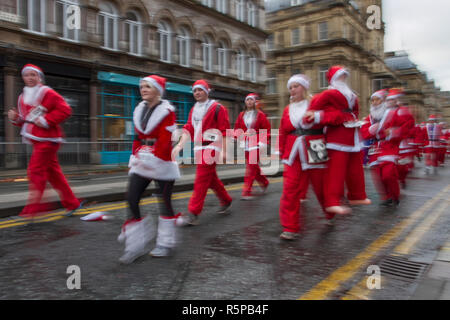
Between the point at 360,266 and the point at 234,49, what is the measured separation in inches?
910

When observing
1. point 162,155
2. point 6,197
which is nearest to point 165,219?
point 162,155

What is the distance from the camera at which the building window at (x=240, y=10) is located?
25281mm

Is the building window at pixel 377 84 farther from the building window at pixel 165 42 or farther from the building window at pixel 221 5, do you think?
the building window at pixel 165 42

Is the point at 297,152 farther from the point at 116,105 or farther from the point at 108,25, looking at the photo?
the point at 108,25

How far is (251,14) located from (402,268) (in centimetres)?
2602

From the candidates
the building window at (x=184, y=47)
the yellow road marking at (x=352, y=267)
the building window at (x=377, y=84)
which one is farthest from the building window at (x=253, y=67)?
the building window at (x=377, y=84)

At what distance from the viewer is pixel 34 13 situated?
49.1 ft

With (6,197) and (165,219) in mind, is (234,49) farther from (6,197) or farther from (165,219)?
(165,219)

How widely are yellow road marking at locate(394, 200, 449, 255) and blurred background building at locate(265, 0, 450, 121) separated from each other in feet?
120

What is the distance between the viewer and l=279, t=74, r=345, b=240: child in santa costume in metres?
4.17

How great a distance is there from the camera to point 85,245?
3.95 metres

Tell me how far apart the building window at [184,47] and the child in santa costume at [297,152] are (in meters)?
17.8

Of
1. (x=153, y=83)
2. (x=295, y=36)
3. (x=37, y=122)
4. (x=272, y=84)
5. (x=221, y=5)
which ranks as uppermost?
(x=295, y=36)

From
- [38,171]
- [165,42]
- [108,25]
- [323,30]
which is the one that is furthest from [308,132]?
[323,30]
